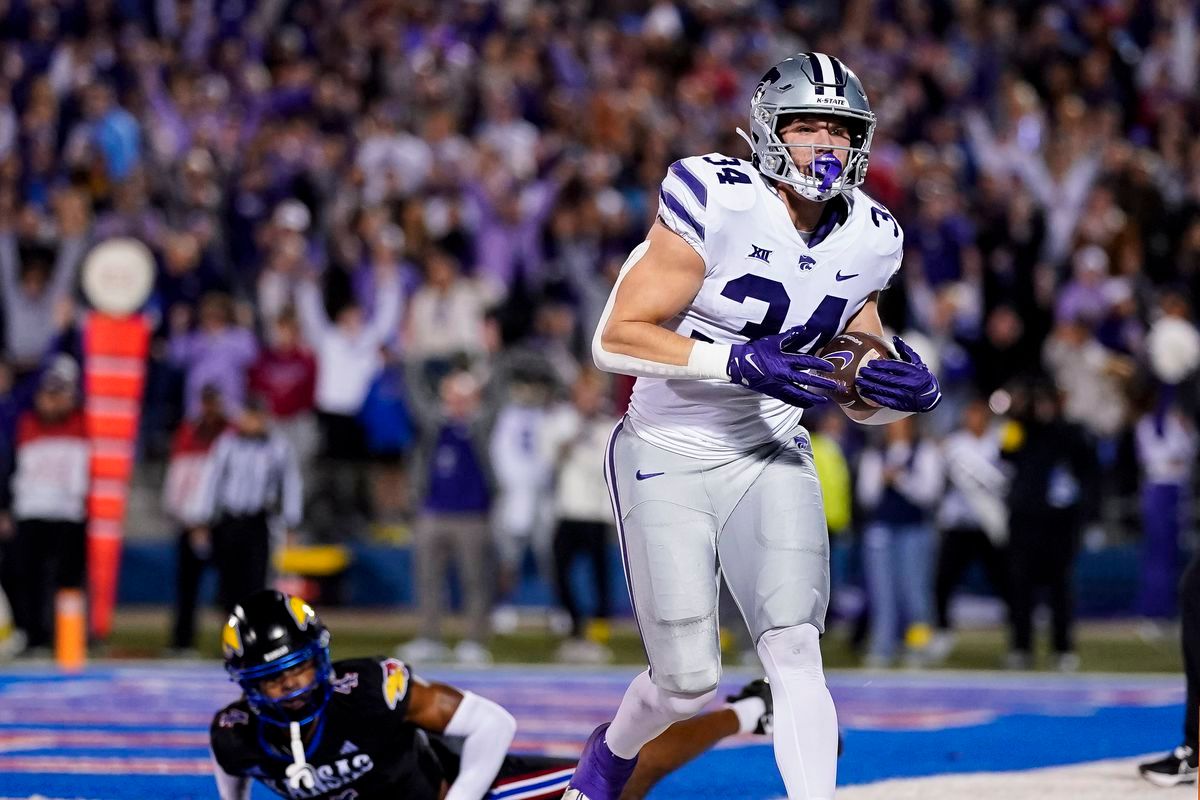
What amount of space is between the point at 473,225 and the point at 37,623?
13.9ft

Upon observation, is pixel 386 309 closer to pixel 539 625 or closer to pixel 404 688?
pixel 539 625

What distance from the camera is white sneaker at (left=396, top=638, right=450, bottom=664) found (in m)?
11.1

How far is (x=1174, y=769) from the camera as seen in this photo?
585 centimetres

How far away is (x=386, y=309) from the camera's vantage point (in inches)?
508

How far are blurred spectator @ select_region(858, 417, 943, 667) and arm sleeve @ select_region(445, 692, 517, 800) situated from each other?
6.48m

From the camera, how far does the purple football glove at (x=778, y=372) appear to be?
171 inches

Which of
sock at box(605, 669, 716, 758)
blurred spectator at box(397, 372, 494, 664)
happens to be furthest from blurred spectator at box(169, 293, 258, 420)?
sock at box(605, 669, 716, 758)

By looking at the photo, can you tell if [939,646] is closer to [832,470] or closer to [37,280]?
[832,470]

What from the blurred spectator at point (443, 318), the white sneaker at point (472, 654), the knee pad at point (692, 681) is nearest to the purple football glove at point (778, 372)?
the knee pad at point (692, 681)

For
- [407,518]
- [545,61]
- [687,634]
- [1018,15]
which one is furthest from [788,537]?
[1018,15]

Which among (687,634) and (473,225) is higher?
(473,225)

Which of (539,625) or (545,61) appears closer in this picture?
(539,625)

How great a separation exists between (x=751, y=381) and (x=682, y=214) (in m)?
0.46

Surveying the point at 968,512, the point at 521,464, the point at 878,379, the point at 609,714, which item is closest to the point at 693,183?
the point at 878,379
